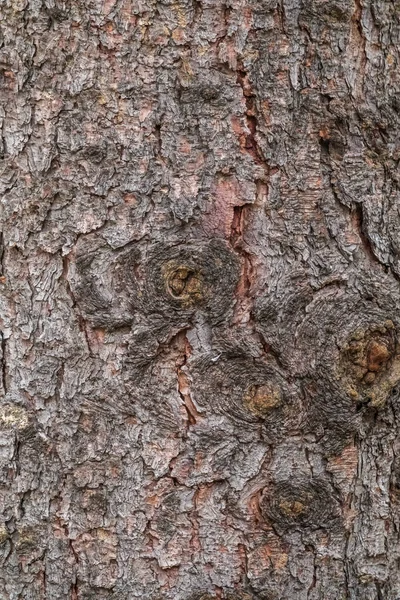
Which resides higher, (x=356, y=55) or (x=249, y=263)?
(x=356, y=55)

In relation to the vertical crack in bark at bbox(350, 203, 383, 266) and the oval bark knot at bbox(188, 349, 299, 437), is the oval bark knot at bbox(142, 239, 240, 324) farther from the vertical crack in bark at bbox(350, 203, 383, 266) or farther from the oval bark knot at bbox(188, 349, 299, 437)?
the vertical crack in bark at bbox(350, 203, 383, 266)

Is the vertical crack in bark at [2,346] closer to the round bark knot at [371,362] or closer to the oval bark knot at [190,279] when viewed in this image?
the oval bark knot at [190,279]

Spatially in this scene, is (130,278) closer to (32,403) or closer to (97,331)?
(97,331)

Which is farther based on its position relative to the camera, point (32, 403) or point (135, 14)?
point (32, 403)

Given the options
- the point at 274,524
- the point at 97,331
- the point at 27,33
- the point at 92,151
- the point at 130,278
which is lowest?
the point at 274,524

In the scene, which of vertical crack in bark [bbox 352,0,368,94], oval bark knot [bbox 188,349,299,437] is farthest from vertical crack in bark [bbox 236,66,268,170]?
oval bark knot [bbox 188,349,299,437]

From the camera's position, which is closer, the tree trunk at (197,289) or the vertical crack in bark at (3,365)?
the tree trunk at (197,289)

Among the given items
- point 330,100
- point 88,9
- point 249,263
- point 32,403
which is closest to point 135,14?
point 88,9

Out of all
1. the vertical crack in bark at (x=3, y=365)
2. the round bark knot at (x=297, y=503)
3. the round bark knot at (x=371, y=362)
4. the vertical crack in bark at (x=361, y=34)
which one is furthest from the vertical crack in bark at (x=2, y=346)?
the vertical crack in bark at (x=361, y=34)
